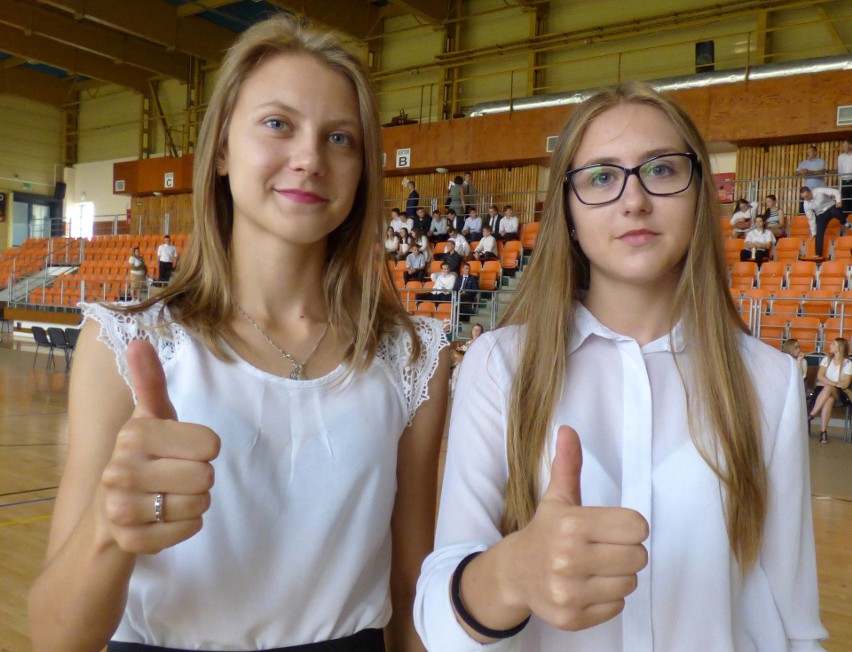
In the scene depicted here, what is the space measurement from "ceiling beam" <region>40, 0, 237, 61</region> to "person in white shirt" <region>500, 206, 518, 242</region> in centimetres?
549

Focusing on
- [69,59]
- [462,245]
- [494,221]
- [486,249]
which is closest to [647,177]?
[486,249]

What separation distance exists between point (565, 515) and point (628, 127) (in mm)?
675

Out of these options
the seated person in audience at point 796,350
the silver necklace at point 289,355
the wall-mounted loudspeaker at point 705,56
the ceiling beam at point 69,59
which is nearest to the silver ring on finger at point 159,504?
the silver necklace at point 289,355

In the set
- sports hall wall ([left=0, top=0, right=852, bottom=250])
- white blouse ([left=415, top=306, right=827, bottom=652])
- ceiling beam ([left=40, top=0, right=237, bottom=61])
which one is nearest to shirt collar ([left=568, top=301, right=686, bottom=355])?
white blouse ([left=415, top=306, right=827, bottom=652])

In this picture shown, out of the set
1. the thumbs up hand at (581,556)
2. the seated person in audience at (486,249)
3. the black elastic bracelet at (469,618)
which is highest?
the seated person in audience at (486,249)

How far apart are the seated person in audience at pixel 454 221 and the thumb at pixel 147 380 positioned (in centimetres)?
1147

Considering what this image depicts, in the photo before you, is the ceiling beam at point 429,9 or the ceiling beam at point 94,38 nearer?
the ceiling beam at point 429,9

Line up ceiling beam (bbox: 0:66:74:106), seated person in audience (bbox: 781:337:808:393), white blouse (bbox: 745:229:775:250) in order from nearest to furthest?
seated person in audience (bbox: 781:337:808:393), white blouse (bbox: 745:229:775:250), ceiling beam (bbox: 0:66:74:106)

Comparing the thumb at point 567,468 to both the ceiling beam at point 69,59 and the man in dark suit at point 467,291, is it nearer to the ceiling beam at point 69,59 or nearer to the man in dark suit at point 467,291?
the man in dark suit at point 467,291

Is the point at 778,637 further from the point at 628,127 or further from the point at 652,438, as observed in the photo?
the point at 628,127

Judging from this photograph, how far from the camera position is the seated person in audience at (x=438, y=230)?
→ 12617 mm

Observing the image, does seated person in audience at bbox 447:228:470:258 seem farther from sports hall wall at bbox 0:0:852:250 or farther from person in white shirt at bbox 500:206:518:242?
sports hall wall at bbox 0:0:852:250

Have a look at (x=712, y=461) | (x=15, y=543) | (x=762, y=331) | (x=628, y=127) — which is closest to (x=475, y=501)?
(x=712, y=461)

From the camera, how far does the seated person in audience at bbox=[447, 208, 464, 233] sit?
1262 centimetres
